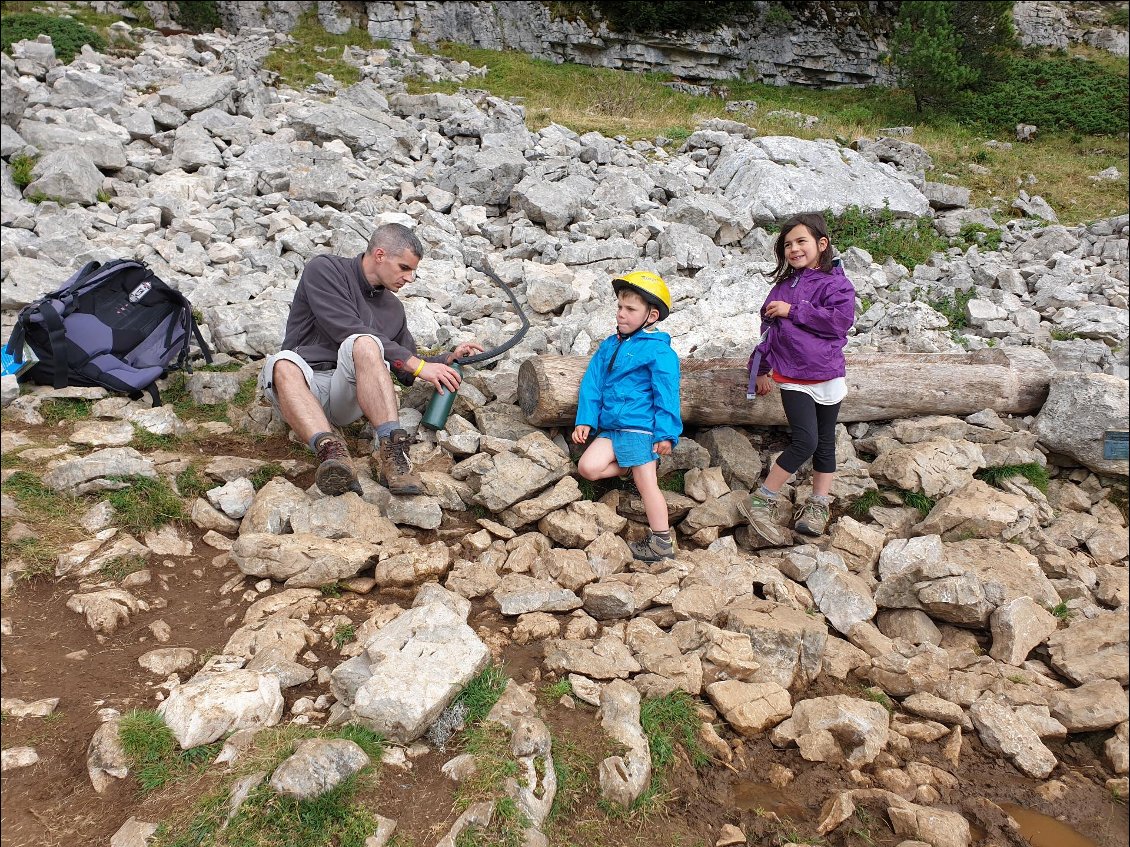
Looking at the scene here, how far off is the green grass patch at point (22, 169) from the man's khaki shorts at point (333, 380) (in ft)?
18.1

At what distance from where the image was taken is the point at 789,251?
4.80 meters

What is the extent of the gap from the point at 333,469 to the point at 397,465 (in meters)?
0.42

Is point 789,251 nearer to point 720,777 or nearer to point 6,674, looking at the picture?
point 720,777

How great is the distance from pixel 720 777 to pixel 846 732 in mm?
665

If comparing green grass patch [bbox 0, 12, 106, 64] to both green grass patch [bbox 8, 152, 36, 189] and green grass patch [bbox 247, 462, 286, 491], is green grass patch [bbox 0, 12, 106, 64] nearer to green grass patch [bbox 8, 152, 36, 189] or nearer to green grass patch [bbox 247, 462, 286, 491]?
Result: green grass patch [bbox 8, 152, 36, 189]

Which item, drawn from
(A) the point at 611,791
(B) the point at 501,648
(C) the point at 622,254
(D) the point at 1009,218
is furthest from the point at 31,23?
(D) the point at 1009,218

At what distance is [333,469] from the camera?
14.0 feet

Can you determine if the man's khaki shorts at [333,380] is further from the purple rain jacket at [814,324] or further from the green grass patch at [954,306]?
the green grass patch at [954,306]

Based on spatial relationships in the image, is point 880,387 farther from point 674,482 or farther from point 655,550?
point 655,550

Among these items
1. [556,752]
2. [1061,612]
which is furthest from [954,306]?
[556,752]

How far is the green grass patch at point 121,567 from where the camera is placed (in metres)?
3.74

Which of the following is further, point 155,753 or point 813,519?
point 813,519

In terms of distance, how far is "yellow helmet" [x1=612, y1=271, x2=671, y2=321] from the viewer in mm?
4668

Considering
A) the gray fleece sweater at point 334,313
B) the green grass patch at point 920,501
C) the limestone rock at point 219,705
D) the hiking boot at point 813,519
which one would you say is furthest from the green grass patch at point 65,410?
the green grass patch at point 920,501
